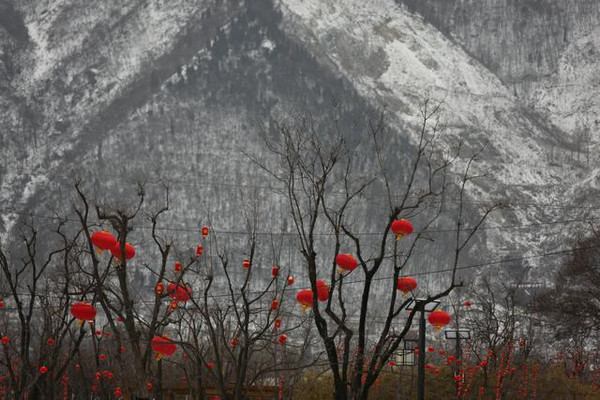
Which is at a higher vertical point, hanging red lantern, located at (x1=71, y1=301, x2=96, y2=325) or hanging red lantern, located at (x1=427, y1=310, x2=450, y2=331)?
hanging red lantern, located at (x1=427, y1=310, x2=450, y2=331)

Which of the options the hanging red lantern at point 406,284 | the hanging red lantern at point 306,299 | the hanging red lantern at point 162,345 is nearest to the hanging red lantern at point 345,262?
the hanging red lantern at point 306,299

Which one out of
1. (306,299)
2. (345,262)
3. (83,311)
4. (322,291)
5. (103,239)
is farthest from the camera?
(322,291)

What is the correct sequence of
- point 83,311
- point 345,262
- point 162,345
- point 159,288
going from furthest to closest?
point 159,288 < point 162,345 < point 345,262 < point 83,311

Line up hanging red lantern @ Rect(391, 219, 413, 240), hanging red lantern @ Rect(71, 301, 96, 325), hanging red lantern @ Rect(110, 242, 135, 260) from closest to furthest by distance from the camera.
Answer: hanging red lantern @ Rect(71, 301, 96, 325), hanging red lantern @ Rect(391, 219, 413, 240), hanging red lantern @ Rect(110, 242, 135, 260)

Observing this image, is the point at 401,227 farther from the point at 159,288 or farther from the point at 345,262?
the point at 159,288

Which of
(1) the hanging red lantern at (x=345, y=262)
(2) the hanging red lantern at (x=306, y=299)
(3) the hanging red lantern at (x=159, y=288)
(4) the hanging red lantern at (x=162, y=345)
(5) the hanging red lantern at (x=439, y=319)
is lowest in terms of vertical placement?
(4) the hanging red lantern at (x=162, y=345)

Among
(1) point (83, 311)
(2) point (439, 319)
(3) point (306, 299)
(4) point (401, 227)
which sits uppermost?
(4) point (401, 227)

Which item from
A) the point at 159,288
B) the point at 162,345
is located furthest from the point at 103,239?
the point at 159,288

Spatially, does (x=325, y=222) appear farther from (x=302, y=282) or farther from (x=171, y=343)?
(x=171, y=343)

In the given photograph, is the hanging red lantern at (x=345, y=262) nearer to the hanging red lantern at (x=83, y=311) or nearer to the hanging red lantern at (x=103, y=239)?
the hanging red lantern at (x=103, y=239)

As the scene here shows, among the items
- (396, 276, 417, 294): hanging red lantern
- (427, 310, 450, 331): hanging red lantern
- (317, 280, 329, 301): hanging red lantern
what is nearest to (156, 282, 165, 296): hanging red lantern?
(317, 280, 329, 301): hanging red lantern

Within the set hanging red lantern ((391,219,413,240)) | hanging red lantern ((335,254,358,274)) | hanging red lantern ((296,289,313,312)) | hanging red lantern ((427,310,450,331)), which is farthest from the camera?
hanging red lantern ((427,310,450,331))

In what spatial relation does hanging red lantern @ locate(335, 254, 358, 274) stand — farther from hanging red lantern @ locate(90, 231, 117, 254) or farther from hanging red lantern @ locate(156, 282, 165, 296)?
hanging red lantern @ locate(90, 231, 117, 254)

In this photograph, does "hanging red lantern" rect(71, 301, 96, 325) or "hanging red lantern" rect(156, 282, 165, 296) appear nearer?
"hanging red lantern" rect(71, 301, 96, 325)
